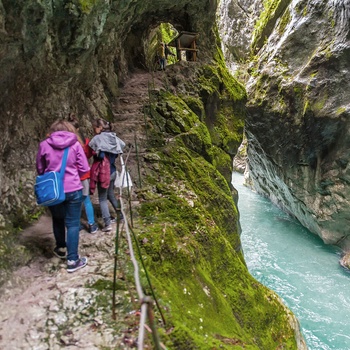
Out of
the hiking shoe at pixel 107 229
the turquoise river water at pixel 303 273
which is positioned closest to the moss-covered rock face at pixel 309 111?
the turquoise river water at pixel 303 273

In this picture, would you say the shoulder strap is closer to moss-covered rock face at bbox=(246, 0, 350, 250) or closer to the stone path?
the stone path

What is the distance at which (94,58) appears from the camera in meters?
7.14

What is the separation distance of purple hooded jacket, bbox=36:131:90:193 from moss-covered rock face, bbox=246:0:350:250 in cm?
1321

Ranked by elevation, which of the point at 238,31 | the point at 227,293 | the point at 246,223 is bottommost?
the point at 246,223

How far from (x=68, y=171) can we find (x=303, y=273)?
43.0ft

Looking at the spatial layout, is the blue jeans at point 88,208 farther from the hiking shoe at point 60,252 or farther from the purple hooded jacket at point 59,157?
the purple hooded jacket at point 59,157

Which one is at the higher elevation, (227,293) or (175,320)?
(175,320)

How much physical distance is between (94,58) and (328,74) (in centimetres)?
1125

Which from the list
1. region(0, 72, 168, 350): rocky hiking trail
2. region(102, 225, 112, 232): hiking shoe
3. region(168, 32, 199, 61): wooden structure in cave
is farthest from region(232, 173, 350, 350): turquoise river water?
region(168, 32, 199, 61): wooden structure in cave

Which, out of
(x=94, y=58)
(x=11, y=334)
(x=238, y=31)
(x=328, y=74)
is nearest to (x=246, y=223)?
(x=328, y=74)

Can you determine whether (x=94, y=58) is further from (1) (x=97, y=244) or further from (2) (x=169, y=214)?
(1) (x=97, y=244)

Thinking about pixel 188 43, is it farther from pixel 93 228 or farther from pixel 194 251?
pixel 93 228

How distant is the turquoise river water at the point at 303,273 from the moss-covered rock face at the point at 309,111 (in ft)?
4.42

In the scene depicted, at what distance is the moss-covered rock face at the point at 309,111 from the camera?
13.2 meters
